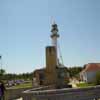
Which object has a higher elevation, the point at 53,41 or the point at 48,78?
the point at 53,41

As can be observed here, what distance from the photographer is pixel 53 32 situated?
58594mm

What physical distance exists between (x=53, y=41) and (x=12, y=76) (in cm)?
5502

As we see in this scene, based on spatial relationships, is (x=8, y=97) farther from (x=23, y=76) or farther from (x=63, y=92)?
(x=23, y=76)

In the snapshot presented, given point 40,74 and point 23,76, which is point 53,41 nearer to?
point 40,74

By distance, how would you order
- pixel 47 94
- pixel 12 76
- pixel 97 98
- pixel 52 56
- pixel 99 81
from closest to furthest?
pixel 47 94 → pixel 97 98 → pixel 52 56 → pixel 99 81 → pixel 12 76

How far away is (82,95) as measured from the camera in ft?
37.2

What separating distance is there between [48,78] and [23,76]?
299 ft

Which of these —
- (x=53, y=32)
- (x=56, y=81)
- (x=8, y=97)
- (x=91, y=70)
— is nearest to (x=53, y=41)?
(x=53, y=32)

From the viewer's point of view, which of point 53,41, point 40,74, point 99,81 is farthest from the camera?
point 53,41

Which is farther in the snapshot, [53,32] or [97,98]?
[53,32]

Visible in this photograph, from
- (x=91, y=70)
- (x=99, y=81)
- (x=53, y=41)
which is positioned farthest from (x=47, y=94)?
(x=91, y=70)

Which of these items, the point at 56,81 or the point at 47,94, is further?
the point at 56,81

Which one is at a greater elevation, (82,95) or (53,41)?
(53,41)

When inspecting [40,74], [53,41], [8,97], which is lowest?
[8,97]
